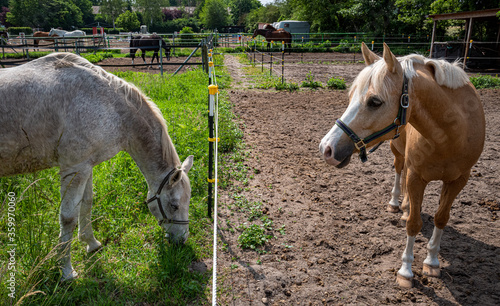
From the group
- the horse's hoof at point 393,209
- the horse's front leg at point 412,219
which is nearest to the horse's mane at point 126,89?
the horse's front leg at point 412,219

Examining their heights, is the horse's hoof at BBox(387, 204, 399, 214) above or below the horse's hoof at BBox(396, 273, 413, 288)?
above

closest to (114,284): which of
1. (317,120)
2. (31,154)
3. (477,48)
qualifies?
(31,154)

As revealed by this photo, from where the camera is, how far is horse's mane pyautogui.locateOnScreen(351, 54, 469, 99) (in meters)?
2.21

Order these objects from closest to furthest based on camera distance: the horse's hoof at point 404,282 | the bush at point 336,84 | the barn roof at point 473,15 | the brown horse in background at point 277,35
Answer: the horse's hoof at point 404,282
the bush at point 336,84
the barn roof at point 473,15
the brown horse in background at point 277,35

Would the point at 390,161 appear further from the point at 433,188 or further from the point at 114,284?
the point at 114,284

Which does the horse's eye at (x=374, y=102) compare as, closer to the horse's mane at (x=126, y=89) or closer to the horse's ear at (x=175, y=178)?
the horse's ear at (x=175, y=178)

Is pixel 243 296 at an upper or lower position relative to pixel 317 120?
lower

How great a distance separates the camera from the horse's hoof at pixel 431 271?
2871mm

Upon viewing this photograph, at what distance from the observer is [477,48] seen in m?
17.5

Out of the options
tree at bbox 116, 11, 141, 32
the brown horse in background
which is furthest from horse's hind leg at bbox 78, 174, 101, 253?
tree at bbox 116, 11, 141, 32

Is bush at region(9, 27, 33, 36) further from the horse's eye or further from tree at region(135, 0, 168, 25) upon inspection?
the horse's eye

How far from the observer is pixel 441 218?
292 centimetres

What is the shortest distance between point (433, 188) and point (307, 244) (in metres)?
2.46

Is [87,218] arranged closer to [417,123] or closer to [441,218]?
[417,123]
